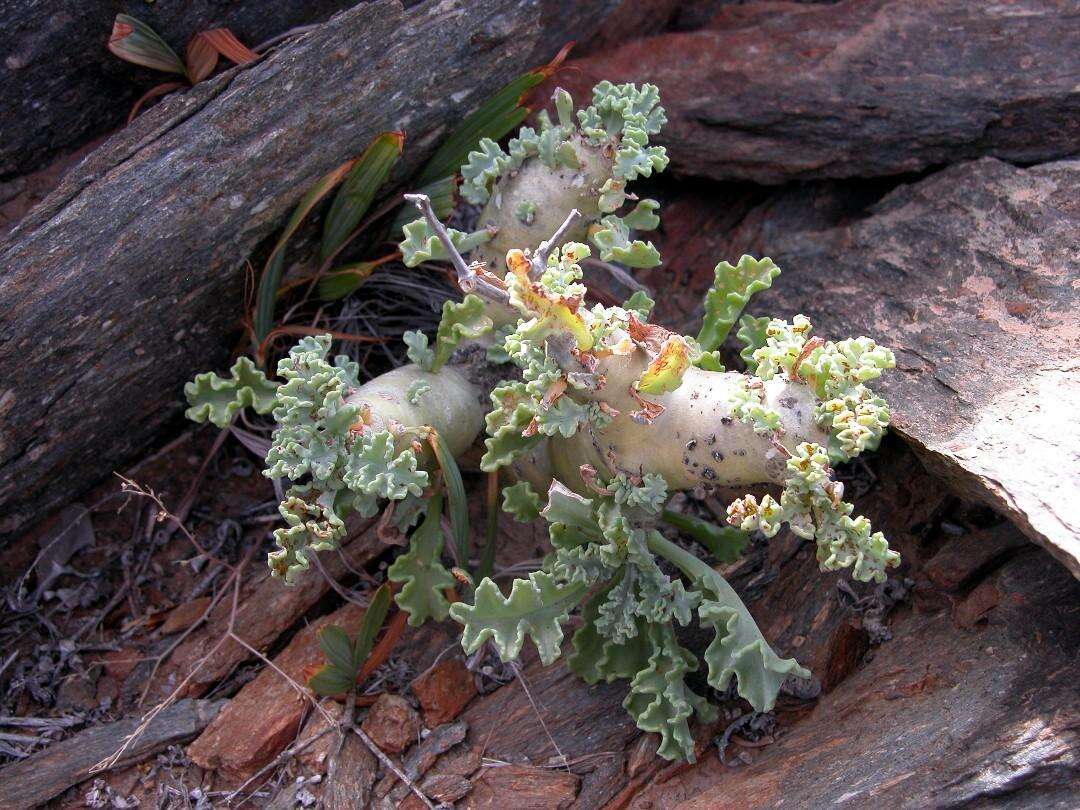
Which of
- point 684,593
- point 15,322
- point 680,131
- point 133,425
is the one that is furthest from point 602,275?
point 15,322

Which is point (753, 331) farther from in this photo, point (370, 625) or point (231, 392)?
point (231, 392)

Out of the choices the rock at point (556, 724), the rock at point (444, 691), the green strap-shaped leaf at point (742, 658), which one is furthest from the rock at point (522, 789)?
the green strap-shaped leaf at point (742, 658)

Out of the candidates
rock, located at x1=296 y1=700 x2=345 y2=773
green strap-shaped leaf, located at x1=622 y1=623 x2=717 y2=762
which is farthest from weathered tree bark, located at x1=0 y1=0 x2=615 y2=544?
green strap-shaped leaf, located at x1=622 y1=623 x2=717 y2=762

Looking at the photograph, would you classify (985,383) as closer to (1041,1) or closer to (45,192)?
(1041,1)

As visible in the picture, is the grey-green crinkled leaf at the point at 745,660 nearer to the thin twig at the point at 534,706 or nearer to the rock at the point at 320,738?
the thin twig at the point at 534,706

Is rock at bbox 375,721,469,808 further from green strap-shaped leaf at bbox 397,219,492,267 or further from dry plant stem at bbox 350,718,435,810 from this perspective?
green strap-shaped leaf at bbox 397,219,492,267

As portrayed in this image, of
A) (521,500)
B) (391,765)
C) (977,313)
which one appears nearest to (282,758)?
(391,765)
